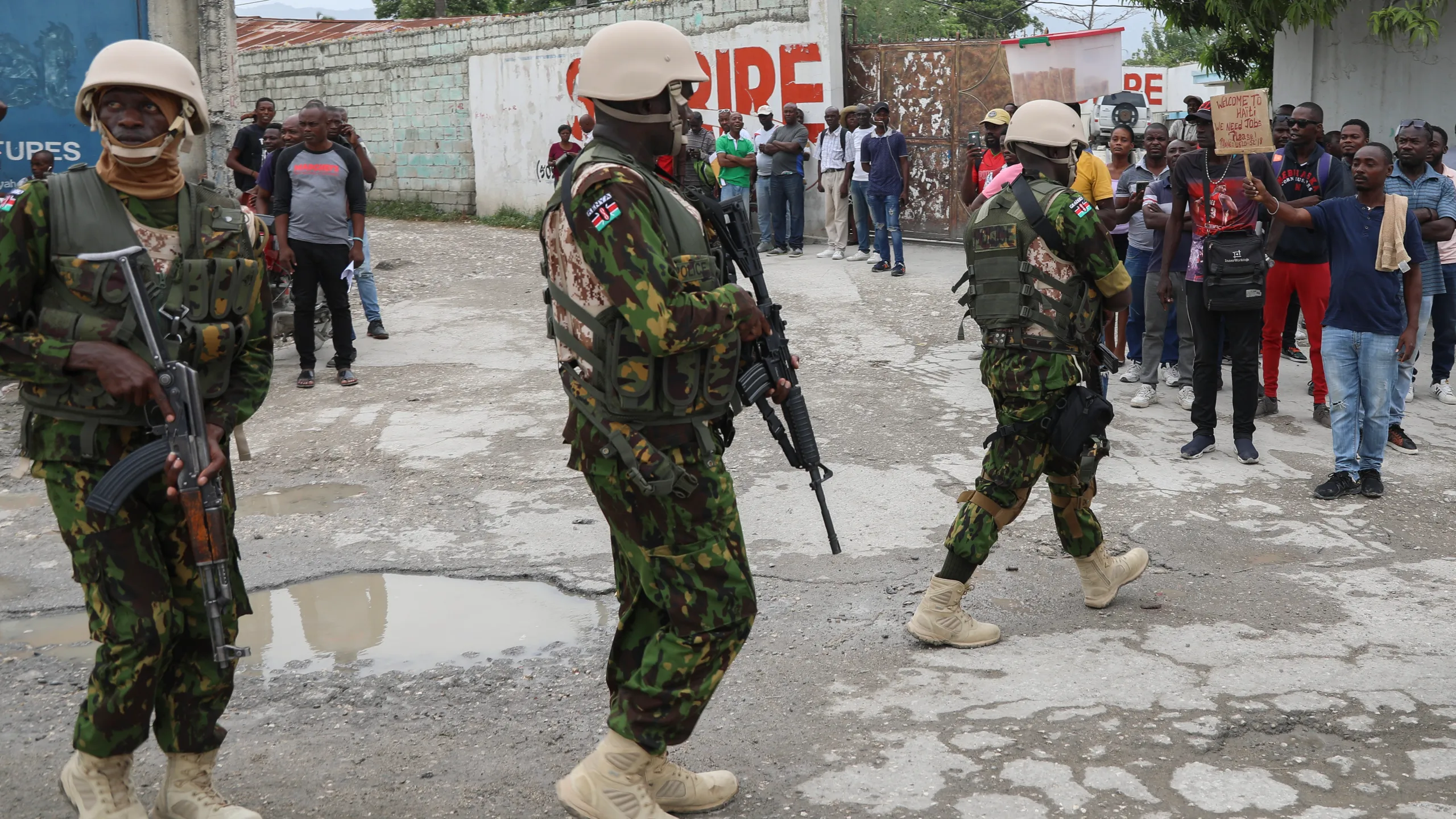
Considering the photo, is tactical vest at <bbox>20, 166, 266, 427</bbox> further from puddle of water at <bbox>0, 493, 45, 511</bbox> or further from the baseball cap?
the baseball cap

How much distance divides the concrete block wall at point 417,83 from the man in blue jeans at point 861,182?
4.48 meters

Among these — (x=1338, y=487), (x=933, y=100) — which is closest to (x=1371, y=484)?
(x=1338, y=487)

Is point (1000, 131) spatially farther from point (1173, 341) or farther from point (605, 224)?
point (605, 224)

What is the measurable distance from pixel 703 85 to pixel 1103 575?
9.67m

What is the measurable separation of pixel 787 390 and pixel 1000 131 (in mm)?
6561

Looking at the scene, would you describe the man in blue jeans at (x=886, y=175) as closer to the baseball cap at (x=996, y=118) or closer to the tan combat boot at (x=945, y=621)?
the baseball cap at (x=996, y=118)

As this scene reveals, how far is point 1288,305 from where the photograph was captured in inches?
308

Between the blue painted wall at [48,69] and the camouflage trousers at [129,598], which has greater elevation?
the blue painted wall at [48,69]

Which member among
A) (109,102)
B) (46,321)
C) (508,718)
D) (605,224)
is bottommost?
(508,718)

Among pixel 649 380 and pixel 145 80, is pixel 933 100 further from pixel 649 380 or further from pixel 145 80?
pixel 145 80

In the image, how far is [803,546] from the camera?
530cm

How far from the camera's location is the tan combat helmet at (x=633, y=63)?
9.29 ft

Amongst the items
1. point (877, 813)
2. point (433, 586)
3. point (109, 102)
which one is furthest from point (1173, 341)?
point (109, 102)

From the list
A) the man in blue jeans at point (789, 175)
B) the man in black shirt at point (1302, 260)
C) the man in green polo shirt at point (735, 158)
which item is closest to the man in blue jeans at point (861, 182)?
the man in blue jeans at point (789, 175)
